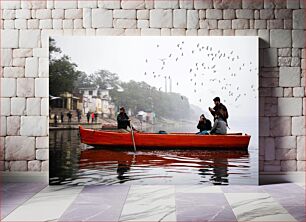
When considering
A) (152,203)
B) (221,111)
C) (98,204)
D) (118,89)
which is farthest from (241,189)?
(118,89)

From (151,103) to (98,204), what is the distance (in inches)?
65.2

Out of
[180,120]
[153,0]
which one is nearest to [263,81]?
[180,120]

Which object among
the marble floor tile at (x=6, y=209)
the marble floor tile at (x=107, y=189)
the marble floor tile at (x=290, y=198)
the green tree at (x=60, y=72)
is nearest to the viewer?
the marble floor tile at (x=6, y=209)

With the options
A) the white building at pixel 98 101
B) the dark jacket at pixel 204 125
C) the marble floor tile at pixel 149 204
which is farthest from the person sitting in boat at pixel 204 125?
the white building at pixel 98 101

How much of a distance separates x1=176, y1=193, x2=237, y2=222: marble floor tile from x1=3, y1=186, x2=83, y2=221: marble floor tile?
1156mm

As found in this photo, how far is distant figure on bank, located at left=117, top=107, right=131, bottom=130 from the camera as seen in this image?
635 cm

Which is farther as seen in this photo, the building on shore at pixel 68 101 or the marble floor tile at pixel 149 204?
the building on shore at pixel 68 101

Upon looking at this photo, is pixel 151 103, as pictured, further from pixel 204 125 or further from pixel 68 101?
pixel 68 101

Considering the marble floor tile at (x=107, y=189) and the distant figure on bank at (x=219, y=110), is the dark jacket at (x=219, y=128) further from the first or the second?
the marble floor tile at (x=107, y=189)

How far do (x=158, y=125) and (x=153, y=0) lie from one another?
1587 millimetres

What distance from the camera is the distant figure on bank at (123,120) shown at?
6.35m

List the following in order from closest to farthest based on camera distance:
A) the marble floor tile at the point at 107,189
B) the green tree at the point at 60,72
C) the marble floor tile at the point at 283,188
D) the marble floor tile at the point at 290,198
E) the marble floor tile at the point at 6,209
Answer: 1. the marble floor tile at the point at 6,209
2. the marble floor tile at the point at 290,198
3. the marble floor tile at the point at 107,189
4. the marble floor tile at the point at 283,188
5. the green tree at the point at 60,72

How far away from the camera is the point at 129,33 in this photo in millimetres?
6453

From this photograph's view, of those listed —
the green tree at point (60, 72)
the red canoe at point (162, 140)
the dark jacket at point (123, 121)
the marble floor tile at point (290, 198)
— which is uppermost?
the green tree at point (60, 72)
